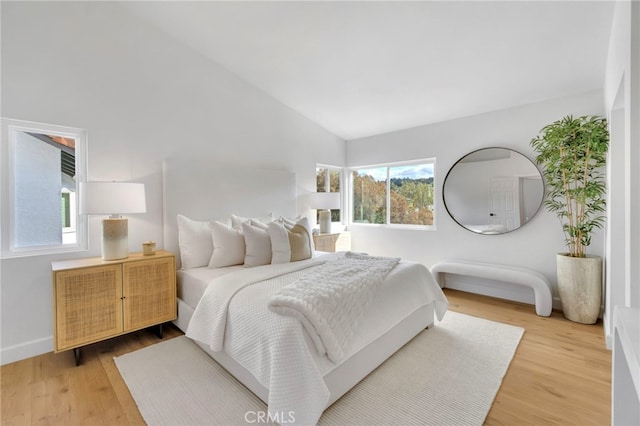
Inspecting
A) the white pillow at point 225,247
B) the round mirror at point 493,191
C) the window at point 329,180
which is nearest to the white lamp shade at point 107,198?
the white pillow at point 225,247

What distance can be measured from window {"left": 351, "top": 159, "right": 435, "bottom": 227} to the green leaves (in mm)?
1490

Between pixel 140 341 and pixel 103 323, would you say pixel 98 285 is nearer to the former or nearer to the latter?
pixel 103 323

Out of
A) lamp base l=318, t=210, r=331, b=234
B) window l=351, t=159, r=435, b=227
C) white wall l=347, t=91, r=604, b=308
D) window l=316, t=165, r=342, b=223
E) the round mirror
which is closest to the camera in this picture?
white wall l=347, t=91, r=604, b=308

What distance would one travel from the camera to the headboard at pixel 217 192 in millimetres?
3018

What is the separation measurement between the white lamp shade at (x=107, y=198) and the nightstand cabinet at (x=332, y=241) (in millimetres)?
2351

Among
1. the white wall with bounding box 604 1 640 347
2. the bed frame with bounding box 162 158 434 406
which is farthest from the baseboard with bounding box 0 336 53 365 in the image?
the white wall with bounding box 604 1 640 347

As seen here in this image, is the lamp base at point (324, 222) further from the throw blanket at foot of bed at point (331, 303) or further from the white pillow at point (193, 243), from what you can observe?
the throw blanket at foot of bed at point (331, 303)

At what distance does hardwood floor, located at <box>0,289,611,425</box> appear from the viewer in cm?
166

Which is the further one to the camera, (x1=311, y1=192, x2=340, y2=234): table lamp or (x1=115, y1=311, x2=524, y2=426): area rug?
(x1=311, y1=192, x2=340, y2=234): table lamp

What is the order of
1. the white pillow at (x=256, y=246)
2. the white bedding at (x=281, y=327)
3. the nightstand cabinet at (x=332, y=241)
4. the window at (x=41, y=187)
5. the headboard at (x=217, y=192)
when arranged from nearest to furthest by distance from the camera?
1. the white bedding at (x=281, y=327)
2. the window at (x=41, y=187)
3. the white pillow at (x=256, y=246)
4. the headboard at (x=217, y=192)
5. the nightstand cabinet at (x=332, y=241)

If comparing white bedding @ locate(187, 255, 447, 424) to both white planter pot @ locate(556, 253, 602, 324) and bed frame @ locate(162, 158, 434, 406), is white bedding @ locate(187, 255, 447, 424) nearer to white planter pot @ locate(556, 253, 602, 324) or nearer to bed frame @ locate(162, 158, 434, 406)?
bed frame @ locate(162, 158, 434, 406)

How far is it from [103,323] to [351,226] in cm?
382

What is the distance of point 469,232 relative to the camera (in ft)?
12.8

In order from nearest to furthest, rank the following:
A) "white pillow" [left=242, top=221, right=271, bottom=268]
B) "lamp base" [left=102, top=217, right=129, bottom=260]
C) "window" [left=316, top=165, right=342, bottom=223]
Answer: "lamp base" [left=102, top=217, right=129, bottom=260] < "white pillow" [left=242, top=221, right=271, bottom=268] < "window" [left=316, top=165, right=342, bottom=223]
